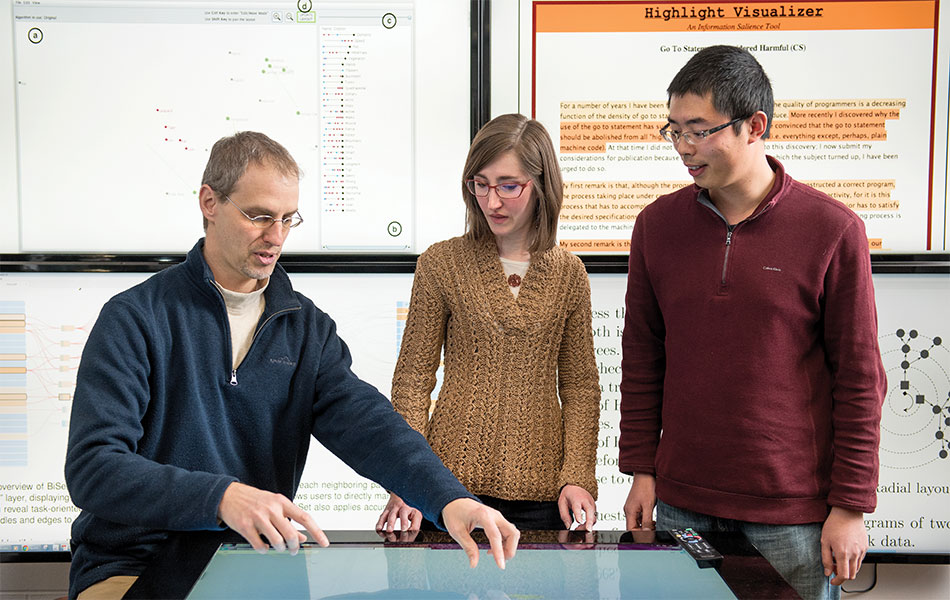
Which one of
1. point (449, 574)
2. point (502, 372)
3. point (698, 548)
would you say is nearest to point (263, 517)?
point (449, 574)

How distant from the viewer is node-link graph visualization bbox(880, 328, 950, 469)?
8.32ft

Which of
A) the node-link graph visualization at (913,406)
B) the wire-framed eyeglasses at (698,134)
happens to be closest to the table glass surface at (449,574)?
the wire-framed eyeglasses at (698,134)

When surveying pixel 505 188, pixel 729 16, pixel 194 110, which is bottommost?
pixel 505 188

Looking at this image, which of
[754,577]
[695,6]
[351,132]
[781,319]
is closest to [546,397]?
[781,319]

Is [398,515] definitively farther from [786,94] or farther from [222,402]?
[786,94]

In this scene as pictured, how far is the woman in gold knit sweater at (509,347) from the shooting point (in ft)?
5.77

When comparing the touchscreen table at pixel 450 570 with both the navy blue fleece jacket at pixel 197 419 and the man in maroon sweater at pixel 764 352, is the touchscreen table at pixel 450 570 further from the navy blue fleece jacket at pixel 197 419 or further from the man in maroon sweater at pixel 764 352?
the man in maroon sweater at pixel 764 352

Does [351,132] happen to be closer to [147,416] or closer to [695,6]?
[695,6]

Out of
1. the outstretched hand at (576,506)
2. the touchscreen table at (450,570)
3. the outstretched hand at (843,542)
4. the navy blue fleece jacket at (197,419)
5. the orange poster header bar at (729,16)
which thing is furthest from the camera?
the orange poster header bar at (729,16)

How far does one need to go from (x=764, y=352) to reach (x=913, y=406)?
52.1 inches

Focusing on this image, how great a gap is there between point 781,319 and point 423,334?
0.74 m

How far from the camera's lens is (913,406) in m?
2.55

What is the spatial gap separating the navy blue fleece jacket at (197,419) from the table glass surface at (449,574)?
105mm

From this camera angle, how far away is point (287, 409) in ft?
5.08
